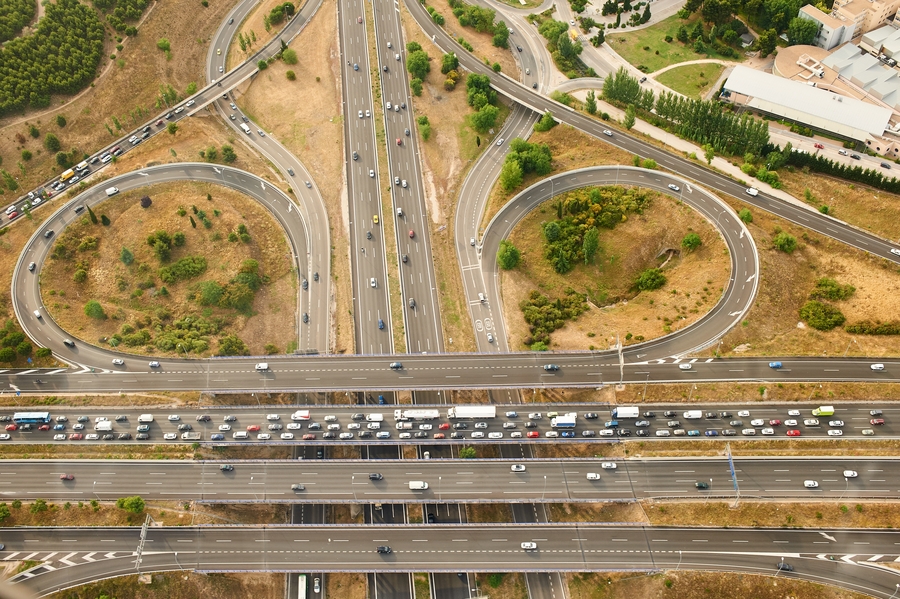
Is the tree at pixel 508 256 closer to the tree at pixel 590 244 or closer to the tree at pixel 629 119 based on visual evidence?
the tree at pixel 590 244

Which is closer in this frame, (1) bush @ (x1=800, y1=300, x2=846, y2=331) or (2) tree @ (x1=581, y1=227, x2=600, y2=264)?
(1) bush @ (x1=800, y1=300, x2=846, y2=331)

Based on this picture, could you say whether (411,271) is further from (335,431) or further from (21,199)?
(21,199)

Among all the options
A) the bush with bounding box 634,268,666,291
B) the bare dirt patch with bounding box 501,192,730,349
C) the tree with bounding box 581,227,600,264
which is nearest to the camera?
the bare dirt patch with bounding box 501,192,730,349

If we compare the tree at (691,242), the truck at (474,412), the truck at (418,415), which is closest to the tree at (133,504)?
the truck at (418,415)

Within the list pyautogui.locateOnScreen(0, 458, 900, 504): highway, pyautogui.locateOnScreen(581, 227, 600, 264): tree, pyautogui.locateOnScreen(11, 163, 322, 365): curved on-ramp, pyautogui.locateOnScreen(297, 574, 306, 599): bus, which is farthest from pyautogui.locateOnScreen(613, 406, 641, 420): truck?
pyautogui.locateOnScreen(11, 163, 322, 365): curved on-ramp

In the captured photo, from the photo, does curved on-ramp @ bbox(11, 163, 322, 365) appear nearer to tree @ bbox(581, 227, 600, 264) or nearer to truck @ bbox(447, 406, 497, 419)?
truck @ bbox(447, 406, 497, 419)

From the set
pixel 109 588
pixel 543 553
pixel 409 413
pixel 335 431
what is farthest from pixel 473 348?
pixel 109 588

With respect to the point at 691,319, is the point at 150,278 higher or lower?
higher
